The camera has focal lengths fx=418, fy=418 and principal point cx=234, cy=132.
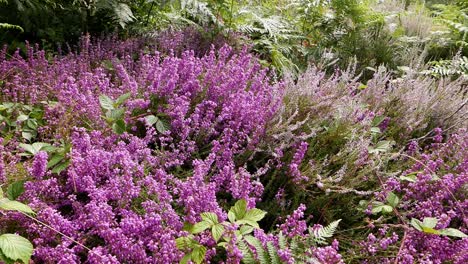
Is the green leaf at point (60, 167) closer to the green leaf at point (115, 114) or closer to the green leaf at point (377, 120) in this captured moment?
the green leaf at point (115, 114)

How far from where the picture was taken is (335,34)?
4.27m

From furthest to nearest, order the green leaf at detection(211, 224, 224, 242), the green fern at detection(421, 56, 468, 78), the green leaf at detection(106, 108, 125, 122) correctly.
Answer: the green fern at detection(421, 56, 468, 78) → the green leaf at detection(106, 108, 125, 122) → the green leaf at detection(211, 224, 224, 242)

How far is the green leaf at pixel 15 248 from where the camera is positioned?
1.17 meters

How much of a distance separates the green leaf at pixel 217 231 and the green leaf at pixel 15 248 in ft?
1.74

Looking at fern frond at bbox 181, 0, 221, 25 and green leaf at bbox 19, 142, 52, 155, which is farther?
fern frond at bbox 181, 0, 221, 25

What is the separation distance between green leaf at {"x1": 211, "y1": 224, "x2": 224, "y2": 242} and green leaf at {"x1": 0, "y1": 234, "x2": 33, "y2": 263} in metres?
0.53

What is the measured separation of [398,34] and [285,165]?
301cm

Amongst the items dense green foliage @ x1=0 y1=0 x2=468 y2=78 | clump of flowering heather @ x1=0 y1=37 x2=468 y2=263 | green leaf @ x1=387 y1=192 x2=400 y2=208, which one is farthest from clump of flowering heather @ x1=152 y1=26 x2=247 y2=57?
green leaf @ x1=387 y1=192 x2=400 y2=208

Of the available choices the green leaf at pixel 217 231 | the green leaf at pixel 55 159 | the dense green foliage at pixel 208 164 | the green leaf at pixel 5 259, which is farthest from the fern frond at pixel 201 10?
the green leaf at pixel 5 259

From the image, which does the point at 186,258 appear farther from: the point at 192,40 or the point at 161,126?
the point at 192,40

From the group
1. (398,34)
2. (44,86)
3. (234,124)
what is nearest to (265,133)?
(234,124)

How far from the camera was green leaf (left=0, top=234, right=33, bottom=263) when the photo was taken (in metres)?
1.17

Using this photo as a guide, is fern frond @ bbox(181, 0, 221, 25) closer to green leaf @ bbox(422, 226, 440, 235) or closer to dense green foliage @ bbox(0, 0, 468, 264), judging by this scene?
dense green foliage @ bbox(0, 0, 468, 264)

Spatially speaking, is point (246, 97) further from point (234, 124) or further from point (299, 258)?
point (299, 258)
